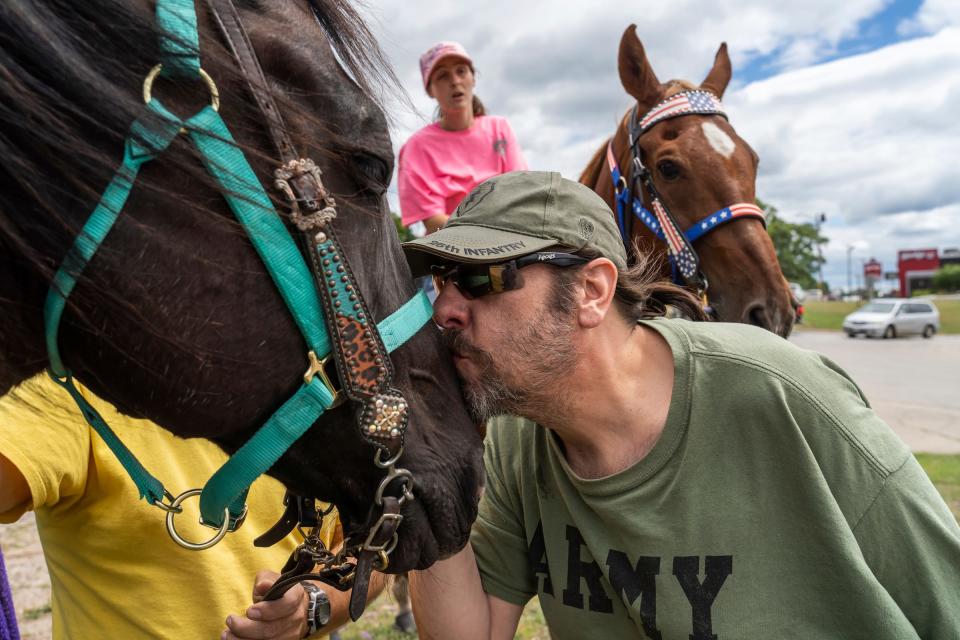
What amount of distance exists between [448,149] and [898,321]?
2958 cm

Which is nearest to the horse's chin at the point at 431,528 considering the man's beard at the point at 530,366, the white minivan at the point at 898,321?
the man's beard at the point at 530,366

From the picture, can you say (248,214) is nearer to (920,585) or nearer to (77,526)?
(77,526)

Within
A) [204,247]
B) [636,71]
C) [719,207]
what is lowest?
[204,247]

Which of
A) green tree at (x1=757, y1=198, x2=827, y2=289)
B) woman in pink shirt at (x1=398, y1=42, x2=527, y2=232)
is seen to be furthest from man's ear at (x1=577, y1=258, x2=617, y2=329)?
green tree at (x1=757, y1=198, x2=827, y2=289)

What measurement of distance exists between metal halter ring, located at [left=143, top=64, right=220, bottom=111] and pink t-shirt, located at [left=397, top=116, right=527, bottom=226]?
248 cm

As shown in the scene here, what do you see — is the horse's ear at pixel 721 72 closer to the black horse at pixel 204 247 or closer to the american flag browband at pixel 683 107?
the american flag browband at pixel 683 107

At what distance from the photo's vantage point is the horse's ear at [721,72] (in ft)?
12.9

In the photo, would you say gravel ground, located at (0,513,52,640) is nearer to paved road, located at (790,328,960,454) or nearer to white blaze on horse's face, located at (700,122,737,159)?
white blaze on horse's face, located at (700,122,737,159)

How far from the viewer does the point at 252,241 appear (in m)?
1.24

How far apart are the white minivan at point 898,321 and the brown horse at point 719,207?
28.2 m

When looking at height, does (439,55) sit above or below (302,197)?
above

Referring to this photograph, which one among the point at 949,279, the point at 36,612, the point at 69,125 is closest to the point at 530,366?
the point at 69,125

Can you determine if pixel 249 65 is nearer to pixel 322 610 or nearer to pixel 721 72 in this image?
pixel 322 610

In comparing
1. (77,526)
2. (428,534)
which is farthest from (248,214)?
(77,526)
